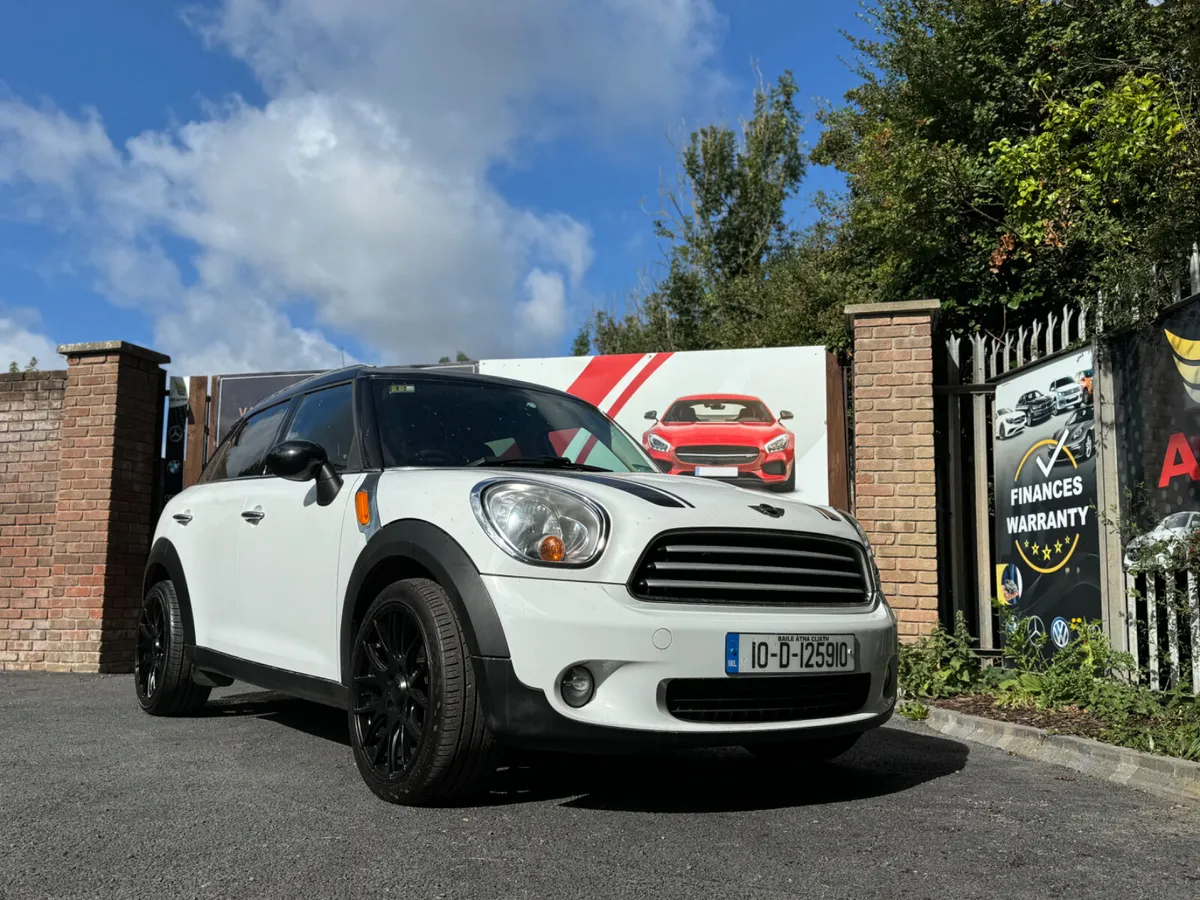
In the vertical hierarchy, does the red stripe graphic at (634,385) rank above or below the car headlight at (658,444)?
above

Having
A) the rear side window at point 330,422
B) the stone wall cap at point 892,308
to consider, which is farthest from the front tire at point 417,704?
the stone wall cap at point 892,308

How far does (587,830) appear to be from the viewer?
10.5 ft

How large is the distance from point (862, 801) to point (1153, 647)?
2.89 metres

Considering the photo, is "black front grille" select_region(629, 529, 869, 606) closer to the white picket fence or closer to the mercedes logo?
the mercedes logo

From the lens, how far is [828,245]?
19.8m

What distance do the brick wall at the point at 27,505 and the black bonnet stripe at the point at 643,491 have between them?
22.1 feet

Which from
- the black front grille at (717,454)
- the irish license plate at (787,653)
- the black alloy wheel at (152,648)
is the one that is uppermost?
the black front grille at (717,454)

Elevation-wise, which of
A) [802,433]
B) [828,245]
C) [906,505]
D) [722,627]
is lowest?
[722,627]

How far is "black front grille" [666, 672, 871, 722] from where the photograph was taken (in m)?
3.26

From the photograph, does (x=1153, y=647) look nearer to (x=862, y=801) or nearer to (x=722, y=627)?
(x=862, y=801)

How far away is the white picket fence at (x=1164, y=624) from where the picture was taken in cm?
533

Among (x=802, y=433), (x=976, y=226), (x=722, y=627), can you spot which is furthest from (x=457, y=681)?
(x=976, y=226)

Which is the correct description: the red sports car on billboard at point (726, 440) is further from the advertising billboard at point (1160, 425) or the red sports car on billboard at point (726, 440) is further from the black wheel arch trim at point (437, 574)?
the black wheel arch trim at point (437, 574)

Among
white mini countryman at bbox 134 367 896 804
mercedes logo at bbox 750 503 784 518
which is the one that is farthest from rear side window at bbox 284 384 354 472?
mercedes logo at bbox 750 503 784 518
